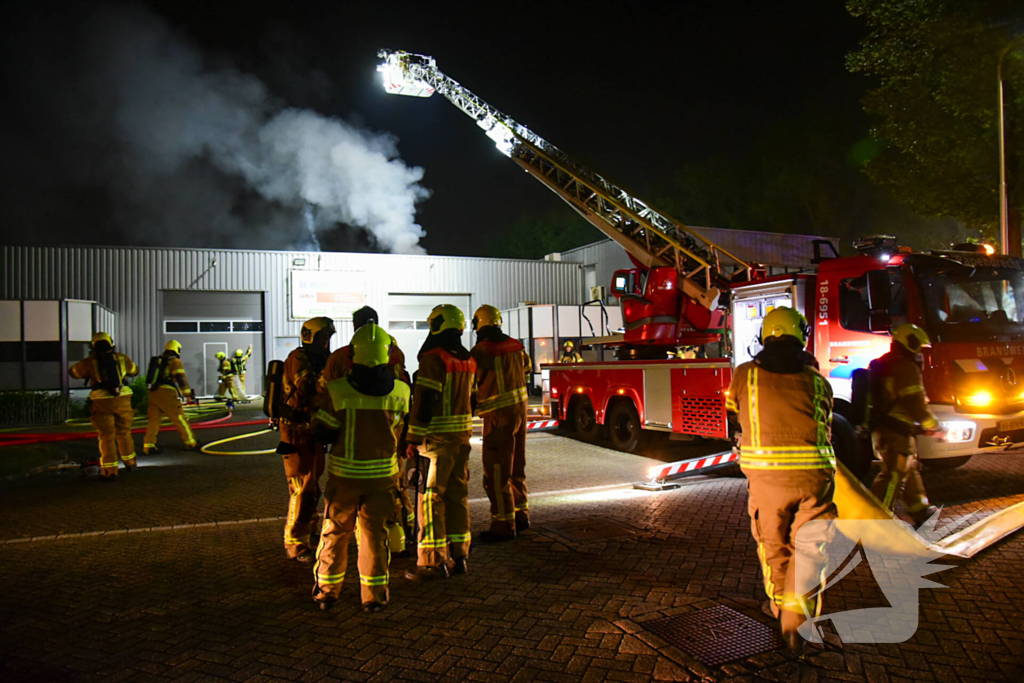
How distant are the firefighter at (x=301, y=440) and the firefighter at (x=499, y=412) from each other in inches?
49.7

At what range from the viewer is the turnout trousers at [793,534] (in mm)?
3277

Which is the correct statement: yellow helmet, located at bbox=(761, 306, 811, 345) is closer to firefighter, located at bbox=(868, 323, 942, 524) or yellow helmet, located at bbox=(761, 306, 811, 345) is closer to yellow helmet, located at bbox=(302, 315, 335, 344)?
firefighter, located at bbox=(868, 323, 942, 524)

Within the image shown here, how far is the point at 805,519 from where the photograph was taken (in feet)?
10.8

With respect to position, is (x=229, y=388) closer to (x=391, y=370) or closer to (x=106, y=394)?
(x=106, y=394)

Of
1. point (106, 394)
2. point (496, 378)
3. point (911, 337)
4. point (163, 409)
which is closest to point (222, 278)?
point (163, 409)

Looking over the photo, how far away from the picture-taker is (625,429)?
10.1 m

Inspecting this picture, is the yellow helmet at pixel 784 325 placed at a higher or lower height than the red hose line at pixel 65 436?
higher

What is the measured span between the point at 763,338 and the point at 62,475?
373 inches

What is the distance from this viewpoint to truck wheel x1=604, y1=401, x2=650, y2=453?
979cm

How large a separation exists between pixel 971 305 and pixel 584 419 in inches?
233

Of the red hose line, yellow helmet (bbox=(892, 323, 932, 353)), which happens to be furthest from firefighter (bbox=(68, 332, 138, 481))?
yellow helmet (bbox=(892, 323, 932, 353))

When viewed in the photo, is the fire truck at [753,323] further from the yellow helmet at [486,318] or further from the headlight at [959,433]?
the yellow helmet at [486,318]

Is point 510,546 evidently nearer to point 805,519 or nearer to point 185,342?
point 805,519

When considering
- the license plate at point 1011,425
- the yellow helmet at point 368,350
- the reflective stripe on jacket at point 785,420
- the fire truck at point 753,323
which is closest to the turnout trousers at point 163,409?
the fire truck at point 753,323
